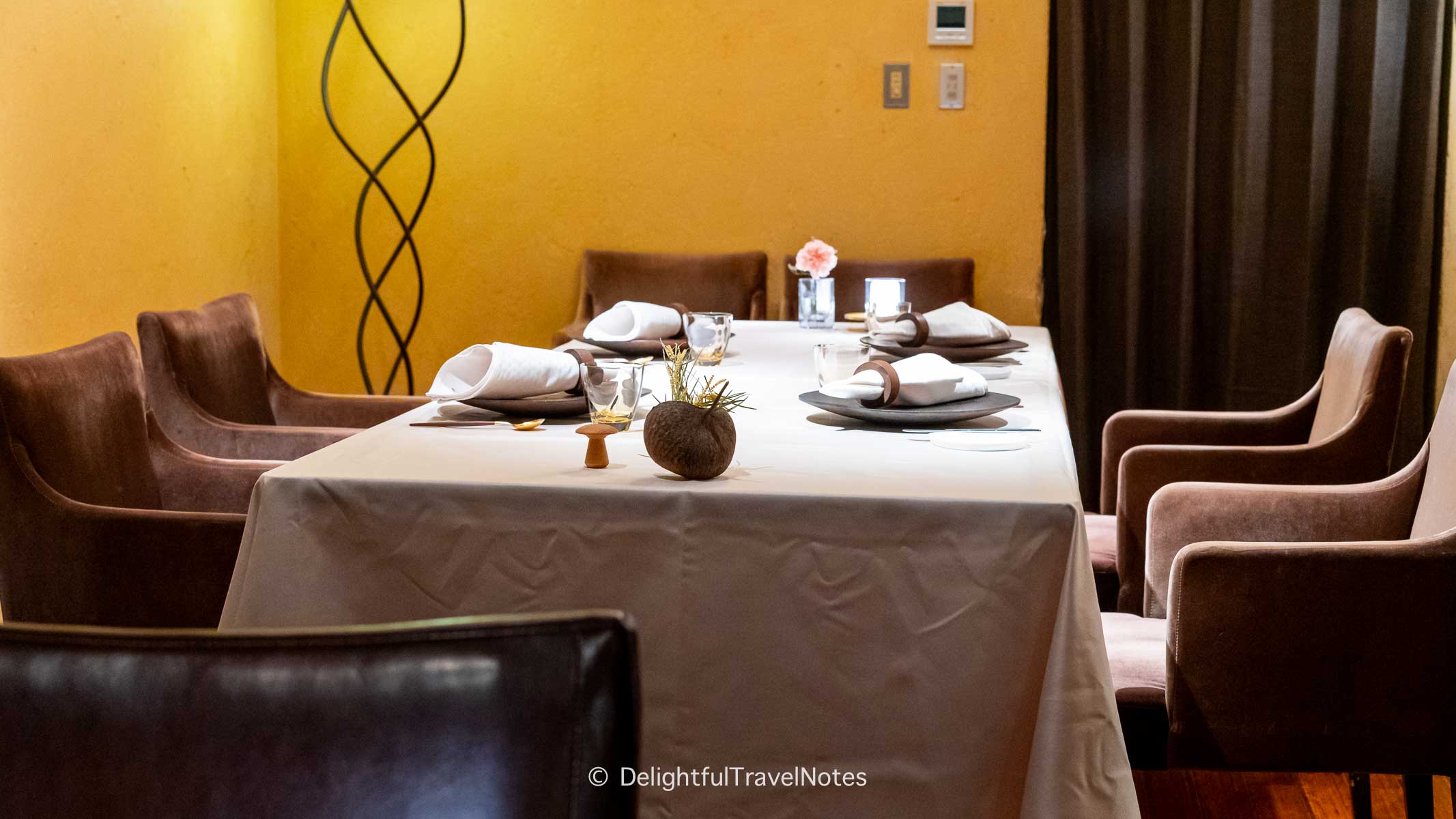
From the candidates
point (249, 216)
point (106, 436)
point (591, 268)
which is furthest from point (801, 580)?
point (249, 216)

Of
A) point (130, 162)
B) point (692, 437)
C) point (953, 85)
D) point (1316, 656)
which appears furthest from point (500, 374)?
point (953, 85)

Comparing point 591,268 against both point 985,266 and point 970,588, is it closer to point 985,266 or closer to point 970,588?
point 985,266

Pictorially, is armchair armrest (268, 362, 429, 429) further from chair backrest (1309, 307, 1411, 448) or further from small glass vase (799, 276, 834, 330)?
chair backrest (1309, 307, 1411, 448)

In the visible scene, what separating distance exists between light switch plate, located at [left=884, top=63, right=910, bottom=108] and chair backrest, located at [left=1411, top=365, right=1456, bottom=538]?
2.56 metres

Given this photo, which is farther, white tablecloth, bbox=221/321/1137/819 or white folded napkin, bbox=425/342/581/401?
white folded napkin, bbox=425/342/581/401

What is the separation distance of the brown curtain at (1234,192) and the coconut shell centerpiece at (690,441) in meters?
2.88

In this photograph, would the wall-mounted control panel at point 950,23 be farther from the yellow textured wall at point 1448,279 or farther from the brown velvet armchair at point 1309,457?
the brown velvet armchair at point 1309,457

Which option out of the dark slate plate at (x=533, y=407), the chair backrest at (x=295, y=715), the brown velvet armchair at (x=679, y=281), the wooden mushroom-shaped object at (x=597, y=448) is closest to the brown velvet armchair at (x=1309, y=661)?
the wooden mushroom-shaped object at (x=597, y=448)

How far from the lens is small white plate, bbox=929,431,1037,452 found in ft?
5.44

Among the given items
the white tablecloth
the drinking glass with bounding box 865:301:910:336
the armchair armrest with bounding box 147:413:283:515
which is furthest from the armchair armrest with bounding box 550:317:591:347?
the white tablecloth

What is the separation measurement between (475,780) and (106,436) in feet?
5.29

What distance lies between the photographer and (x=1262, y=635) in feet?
5.24

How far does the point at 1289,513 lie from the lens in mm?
1938

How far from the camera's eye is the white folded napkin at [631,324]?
273cm
